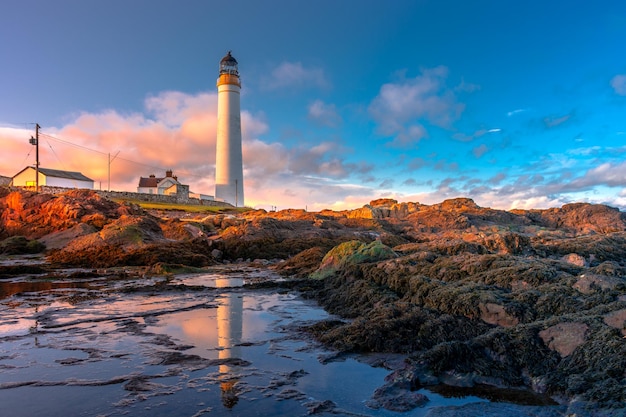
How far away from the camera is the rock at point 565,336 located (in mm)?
4406

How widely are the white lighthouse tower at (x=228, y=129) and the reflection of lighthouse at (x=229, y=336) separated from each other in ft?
129

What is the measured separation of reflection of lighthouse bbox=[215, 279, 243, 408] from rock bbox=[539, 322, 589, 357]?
316 centimetres

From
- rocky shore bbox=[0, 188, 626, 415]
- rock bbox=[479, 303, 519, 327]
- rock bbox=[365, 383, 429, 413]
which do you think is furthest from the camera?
rock bbox=[479, 303, 519, 327]

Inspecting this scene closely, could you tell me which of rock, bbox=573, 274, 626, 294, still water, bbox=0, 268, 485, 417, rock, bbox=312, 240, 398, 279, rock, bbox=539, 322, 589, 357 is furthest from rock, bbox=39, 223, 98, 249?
rock, bbox=539, 322, 589, 357

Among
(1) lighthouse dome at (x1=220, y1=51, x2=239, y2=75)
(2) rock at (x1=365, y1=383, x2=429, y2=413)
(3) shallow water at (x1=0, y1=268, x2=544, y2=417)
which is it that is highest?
(1) lighthouse dome at (x1=220, y1=51, x2=239, y2=75)

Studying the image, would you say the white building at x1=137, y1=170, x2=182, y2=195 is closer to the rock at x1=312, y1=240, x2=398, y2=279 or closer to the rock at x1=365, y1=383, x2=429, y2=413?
the rock at x1=312, y1=240, x2=398, y2=279

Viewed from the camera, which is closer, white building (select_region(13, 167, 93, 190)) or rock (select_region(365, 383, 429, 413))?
rock (select_region(365, 383, 429, 413))

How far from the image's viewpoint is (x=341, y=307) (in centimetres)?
805

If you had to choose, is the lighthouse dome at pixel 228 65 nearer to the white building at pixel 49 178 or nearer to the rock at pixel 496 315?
the white building at pixel 49 178

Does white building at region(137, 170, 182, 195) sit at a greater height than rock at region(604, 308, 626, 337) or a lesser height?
greater

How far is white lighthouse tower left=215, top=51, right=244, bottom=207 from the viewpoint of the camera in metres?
47.2

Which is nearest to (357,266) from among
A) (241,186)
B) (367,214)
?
(367,214)

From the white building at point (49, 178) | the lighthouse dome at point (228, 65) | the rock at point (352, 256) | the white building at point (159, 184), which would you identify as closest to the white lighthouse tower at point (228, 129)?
the lighthouse dome at point (228, 65)

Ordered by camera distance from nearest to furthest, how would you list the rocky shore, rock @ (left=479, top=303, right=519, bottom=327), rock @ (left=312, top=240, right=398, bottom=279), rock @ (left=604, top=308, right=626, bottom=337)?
the rocky shore → rock @ (left=604, top=308, right=626, bottom=337) → rock @ (left=479, top=303, right=519, bottom=327) → rock @ (left=312, top=240, right=398, bottom=279)
